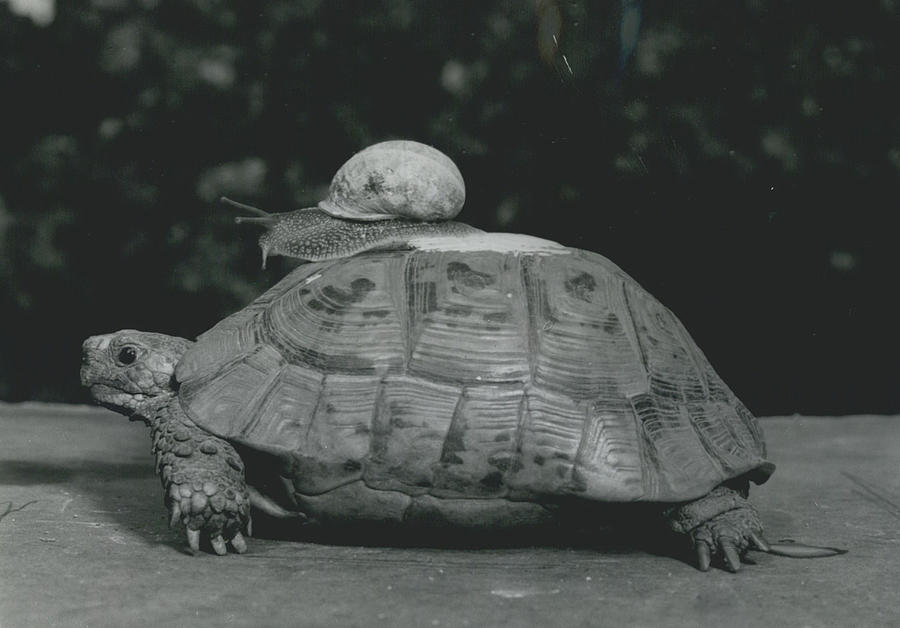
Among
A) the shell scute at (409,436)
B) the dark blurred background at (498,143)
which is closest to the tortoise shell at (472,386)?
the shell scute at (409,436)

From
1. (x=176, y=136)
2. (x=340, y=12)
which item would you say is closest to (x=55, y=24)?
(x=176, y=136)

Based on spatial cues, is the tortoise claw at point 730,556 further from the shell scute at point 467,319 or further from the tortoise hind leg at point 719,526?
the shell scute at point 467,319

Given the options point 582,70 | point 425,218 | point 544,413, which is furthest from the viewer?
point 582,70

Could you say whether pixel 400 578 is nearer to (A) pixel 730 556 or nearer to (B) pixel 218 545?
(B) pixel 218 545

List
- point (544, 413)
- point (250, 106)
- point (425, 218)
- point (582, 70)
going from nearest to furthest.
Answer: point (544, 413) < point (425, 218) < point (582, 70) < point (250, 106)

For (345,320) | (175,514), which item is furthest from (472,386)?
(175,514)

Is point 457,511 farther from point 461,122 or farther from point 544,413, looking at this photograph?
point 461,122

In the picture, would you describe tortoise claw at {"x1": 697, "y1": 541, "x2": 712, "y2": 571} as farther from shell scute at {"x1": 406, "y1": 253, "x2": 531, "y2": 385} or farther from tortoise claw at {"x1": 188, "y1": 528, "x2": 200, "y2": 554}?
tortoise claw at {"x1": 188, "y1": 528, "x2": 200, "y2": 554}
